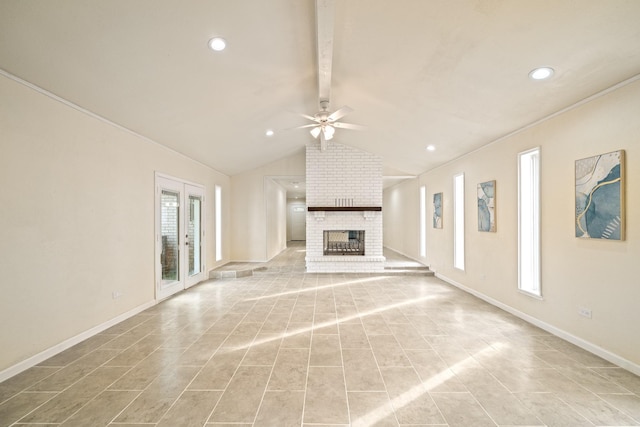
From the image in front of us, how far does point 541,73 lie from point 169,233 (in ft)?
18.1

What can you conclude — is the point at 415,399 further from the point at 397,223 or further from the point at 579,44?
the point at 397,223

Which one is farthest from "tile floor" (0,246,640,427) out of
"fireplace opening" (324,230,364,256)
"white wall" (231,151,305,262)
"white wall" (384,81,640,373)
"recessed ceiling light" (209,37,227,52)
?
"white wall" (231,151,305,262)

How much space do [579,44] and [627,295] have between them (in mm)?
2187

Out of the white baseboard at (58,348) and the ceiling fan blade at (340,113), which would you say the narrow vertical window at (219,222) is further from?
the ceiling fan blade at (340,113)

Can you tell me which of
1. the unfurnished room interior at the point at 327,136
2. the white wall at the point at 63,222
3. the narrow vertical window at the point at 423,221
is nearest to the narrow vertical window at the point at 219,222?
the unfurnished room interior at the point at 327,136

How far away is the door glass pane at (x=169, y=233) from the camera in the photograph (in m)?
4.72

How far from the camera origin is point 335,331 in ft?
11.0

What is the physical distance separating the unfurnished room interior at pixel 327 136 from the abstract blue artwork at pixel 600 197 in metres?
0.02

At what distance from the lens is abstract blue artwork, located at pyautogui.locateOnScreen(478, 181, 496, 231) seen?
14.1 feet

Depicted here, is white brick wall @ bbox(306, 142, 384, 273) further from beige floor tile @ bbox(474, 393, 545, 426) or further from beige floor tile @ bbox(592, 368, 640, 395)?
beige floor tile @ bbox(474, 393, 545, 426)

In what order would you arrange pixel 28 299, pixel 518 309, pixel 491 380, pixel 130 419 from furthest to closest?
pixel 518 309 < pixel 28 299 < pixel 491 380 < pixel 130 419

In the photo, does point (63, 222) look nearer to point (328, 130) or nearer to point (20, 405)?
point (20, 405)

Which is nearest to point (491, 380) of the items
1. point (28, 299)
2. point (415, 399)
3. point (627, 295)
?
point (415, 399)

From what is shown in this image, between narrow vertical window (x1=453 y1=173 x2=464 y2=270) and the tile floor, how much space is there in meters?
1.68
